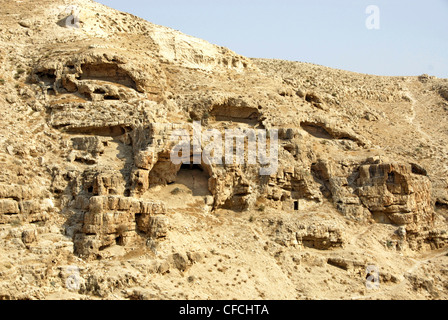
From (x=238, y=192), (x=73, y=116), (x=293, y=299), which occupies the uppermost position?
(x=73, y=116)

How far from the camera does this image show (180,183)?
1286 inches

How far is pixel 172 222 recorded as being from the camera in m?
28.8

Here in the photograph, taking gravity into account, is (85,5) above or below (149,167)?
above

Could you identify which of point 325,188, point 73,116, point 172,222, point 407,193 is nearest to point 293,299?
point 172,222

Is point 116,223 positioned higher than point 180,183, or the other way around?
point 180,183

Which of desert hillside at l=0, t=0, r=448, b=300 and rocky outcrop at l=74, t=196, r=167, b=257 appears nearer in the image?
desert hillside at l=0, t=0, r=448, b=300

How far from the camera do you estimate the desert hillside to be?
26.3m

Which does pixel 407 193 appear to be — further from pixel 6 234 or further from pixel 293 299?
pixel 6 234

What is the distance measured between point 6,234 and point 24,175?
13.5 feet

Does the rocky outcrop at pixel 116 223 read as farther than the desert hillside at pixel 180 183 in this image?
Yes

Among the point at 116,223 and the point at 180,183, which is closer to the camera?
the point at 116,223

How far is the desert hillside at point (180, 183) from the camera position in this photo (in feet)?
86.2

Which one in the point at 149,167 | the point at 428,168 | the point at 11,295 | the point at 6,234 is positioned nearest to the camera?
the point at 11,295

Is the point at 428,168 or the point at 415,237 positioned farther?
the point at 428,168
